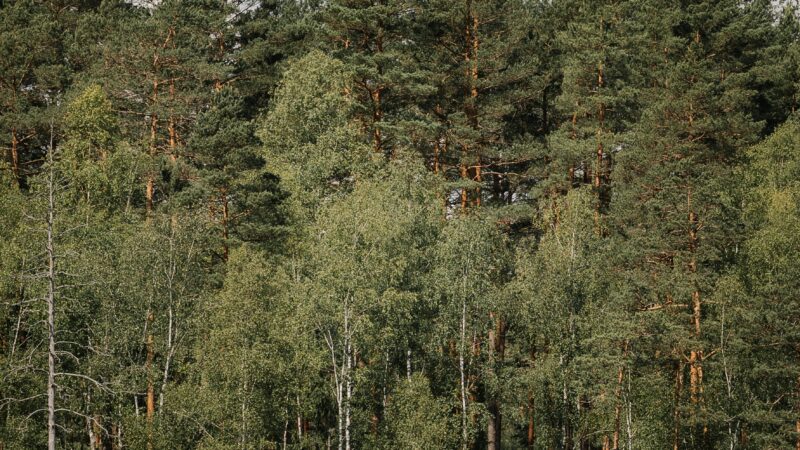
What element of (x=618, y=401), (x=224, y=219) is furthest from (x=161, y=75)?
(x=618, y=401)

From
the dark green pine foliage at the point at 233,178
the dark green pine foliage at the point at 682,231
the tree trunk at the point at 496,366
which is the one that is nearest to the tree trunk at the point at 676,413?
the dark green pine foliage at the point at 682,231

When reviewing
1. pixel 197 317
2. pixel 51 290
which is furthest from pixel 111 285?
pixel 51 290

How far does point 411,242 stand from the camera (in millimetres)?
33719

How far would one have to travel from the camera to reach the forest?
32.0m

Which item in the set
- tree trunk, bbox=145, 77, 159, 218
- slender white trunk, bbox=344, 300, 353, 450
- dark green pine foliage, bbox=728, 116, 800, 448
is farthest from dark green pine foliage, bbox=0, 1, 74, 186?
dark green pine foliage, bbox=728, 116, 800, 448

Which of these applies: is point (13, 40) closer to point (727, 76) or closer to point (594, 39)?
point (594, 39)

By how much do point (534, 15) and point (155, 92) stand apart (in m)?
20.1

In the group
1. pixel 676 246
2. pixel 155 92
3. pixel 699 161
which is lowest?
pixel 676 246

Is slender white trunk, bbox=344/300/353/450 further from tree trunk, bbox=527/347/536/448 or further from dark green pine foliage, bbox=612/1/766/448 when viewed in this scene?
dark green pine foliage, bbox=612/1/766/448

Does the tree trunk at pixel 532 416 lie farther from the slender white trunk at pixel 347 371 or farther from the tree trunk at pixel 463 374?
the slender white trunk at pixel 347 371

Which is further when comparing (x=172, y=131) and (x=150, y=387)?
(x=172, y=131)

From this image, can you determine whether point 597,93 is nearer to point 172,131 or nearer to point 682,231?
point 682,231

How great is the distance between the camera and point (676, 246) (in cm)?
3456

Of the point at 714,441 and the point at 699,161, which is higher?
the point at 699,161
